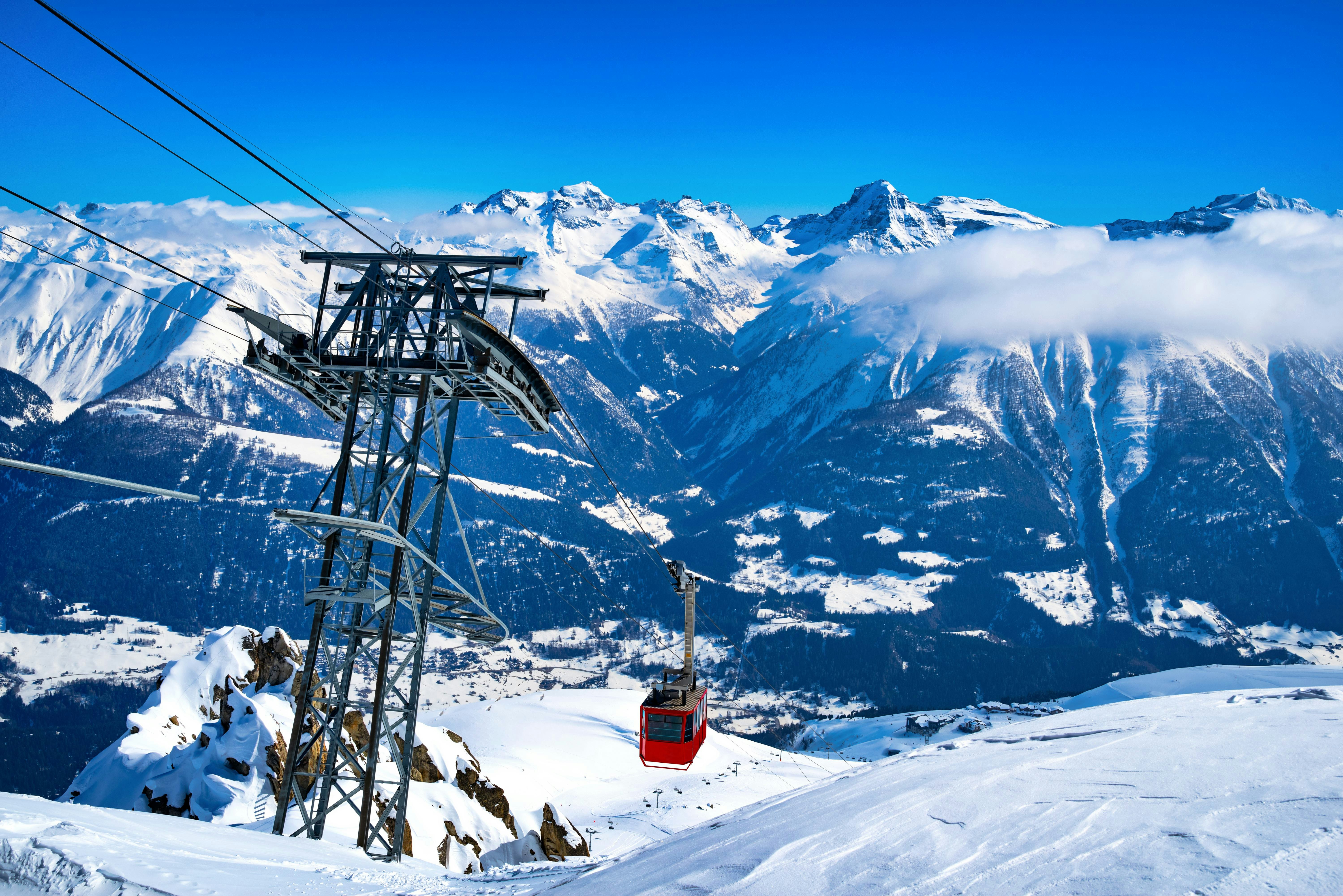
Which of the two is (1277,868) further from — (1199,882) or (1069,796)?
(1069,796)

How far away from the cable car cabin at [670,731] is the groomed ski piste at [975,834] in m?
12.9

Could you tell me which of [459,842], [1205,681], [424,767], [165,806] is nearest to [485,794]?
[424,767]

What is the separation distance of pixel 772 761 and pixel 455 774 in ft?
264

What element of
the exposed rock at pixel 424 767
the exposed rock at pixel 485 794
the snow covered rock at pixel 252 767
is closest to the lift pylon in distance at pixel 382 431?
the snow covered rock at pixel 252 767

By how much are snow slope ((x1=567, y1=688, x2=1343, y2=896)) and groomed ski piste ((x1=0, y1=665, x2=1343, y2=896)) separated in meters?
0.04

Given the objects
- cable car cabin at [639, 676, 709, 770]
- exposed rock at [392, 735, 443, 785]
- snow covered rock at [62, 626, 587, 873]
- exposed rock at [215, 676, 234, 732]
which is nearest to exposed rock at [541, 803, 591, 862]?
snow covered rock at [62, 626, 587, 873]

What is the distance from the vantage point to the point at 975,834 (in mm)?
14445

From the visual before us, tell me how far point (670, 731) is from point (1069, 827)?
2732 centimetres

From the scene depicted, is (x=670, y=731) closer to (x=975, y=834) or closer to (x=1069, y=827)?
(x=975, y=834)

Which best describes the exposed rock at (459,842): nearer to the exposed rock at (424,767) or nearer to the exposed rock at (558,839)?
the exposed rock at (424,767)

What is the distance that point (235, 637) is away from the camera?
51594mm

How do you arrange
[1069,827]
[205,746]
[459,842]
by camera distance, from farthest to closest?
[459,842]
[205,746]
[1069,827]

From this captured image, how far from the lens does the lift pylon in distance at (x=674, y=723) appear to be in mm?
39562

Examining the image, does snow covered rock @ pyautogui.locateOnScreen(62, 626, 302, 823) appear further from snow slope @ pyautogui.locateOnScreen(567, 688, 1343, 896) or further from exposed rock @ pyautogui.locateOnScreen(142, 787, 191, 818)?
snow slope @ pyautogui.locateOnScreen(567, 688, 1343, 896)
